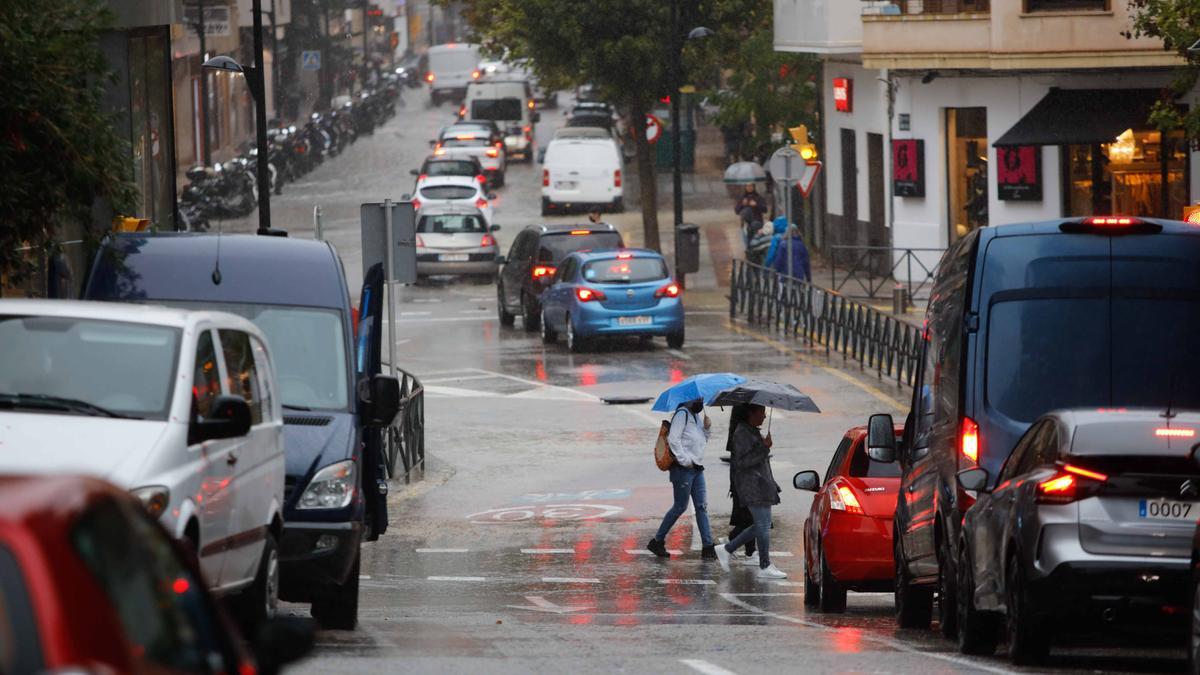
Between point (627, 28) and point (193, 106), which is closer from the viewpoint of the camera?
point (627, 28)

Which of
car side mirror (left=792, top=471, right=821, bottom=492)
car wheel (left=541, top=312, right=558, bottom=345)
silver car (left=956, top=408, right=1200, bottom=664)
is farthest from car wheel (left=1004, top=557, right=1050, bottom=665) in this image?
car wheel (left=541, top=312, right=558, bottom=345)

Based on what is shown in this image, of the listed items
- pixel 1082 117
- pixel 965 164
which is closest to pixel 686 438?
pixel 1082 117

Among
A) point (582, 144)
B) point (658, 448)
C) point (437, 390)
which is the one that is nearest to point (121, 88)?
point (437, 390)

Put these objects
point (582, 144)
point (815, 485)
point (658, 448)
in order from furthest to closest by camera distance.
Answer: point (582, 144)
point (658, 448)
point (815, 485)

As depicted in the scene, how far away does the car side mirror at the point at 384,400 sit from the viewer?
12.7 metres

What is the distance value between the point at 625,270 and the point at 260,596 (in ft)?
74.4

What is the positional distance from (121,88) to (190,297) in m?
12.4

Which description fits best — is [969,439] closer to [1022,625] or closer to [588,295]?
[1022,625]

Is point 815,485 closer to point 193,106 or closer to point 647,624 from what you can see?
point 647,624

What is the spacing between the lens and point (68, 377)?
9.20m

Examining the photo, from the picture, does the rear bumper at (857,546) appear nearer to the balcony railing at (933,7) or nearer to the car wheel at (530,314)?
the car wheel at (530,314)

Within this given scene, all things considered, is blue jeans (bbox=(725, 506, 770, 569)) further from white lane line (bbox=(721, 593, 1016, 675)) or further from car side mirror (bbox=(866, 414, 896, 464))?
car side mirror (bbox=(866, 414, 896, 464))

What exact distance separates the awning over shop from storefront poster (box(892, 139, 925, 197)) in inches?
109

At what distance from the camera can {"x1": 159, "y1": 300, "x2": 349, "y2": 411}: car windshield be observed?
492 inches
